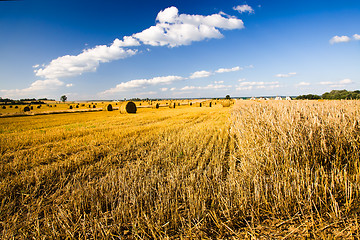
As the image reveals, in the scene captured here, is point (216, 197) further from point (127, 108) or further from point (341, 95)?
point (341, 95)

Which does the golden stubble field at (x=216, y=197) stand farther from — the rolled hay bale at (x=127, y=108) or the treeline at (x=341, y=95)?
the treeline at (x=341, y=95)

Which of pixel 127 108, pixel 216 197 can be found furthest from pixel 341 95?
pixel 216 197

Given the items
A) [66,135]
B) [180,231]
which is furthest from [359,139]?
[66,135]

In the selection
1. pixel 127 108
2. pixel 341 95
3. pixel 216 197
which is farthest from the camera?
pixel 341 95

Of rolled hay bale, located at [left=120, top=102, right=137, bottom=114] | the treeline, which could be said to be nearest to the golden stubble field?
rolled hay bale, located at [left=120, top=102, right=137, bottom=114]

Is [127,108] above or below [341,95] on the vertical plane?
below

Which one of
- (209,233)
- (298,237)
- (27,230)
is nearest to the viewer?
(298,237)

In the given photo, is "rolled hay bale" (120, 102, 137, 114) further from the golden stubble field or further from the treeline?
the treeline

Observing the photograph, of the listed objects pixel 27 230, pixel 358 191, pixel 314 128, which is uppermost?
pixel 314 128

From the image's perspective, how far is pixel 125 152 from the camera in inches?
250

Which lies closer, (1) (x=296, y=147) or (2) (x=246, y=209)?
(2) (x=246, y=209)

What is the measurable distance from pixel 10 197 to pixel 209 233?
388cm

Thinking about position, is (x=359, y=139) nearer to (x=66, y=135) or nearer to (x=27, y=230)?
(x=27, y=230)

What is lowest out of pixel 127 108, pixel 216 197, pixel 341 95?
pixel 216 197
